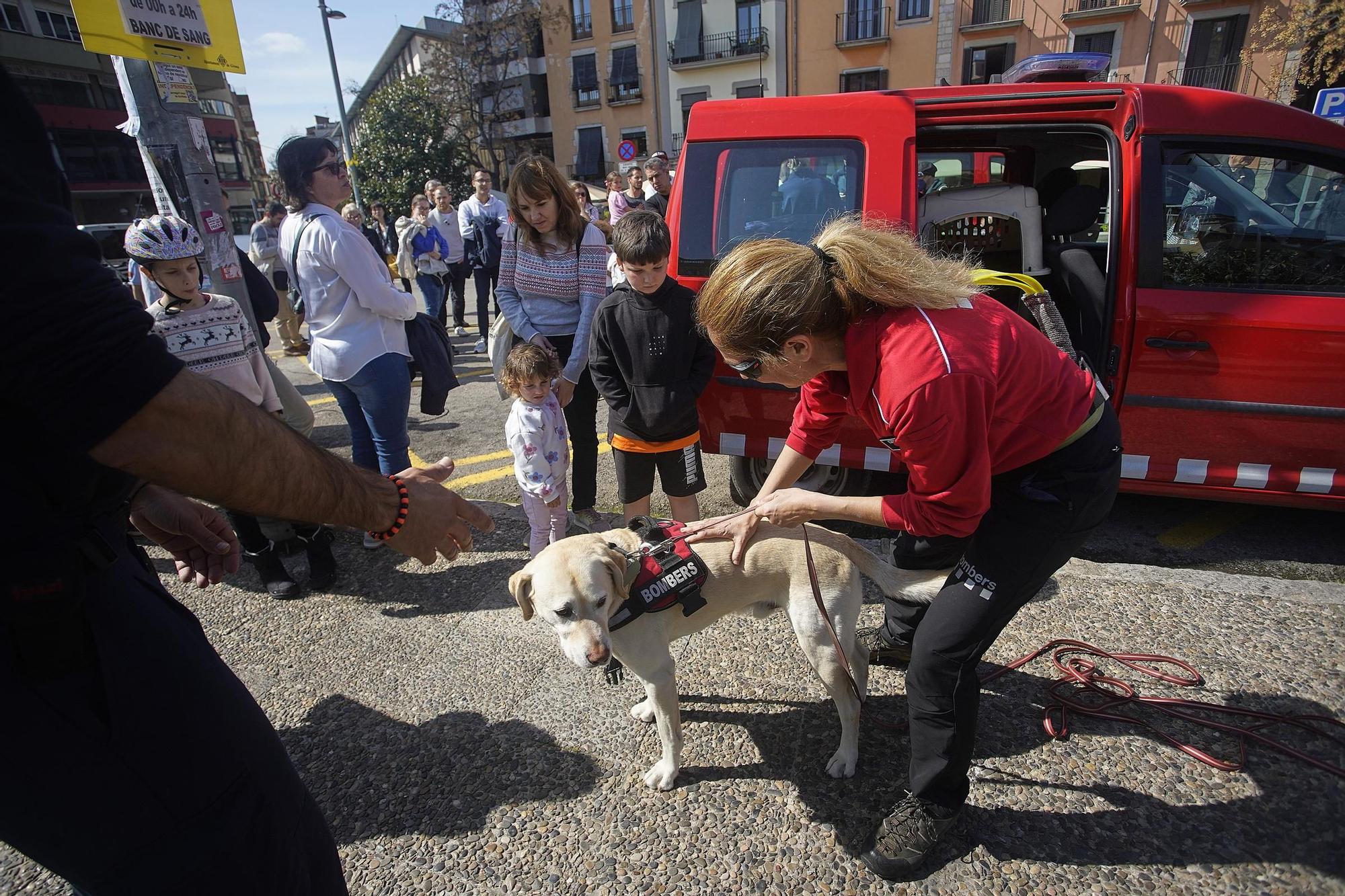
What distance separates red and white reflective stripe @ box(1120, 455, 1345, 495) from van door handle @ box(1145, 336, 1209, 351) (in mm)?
569

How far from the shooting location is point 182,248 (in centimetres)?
313

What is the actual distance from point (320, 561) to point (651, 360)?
7.13ft

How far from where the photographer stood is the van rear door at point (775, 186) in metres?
3.37

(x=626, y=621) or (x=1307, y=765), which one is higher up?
(x=626, y=621)

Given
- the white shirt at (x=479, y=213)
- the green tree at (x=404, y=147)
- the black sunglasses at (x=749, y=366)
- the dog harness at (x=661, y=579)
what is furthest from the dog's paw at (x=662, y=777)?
the green tree at (x=404, y=147)

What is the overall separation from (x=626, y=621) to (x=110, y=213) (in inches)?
1759

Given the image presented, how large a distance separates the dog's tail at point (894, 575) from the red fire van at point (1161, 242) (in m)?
1.45

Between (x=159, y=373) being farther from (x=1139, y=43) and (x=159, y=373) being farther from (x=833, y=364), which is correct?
(x=1139, y=43)

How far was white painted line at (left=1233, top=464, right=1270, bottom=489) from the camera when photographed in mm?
3301

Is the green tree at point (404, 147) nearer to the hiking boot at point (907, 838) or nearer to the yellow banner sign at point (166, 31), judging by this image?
the yellow banner sign at point (166, 31)

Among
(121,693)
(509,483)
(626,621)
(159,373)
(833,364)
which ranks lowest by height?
(509,483)

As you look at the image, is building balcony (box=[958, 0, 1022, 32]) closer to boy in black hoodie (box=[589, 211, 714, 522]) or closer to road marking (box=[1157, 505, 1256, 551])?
road marking (box=[1157, 505, 1256, 551])

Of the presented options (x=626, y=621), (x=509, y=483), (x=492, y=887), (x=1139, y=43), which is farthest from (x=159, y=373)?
(x=1139, y=43)

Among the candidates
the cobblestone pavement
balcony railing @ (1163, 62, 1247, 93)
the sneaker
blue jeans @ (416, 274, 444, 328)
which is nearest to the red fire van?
the cobblestone pavement
